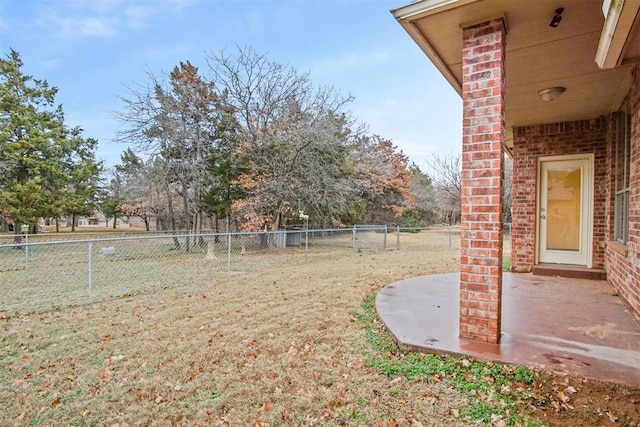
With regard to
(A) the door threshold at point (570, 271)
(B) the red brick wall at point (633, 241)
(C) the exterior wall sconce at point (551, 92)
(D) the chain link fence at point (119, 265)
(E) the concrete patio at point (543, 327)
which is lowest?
(D) the chain link fence at point (119, 265)

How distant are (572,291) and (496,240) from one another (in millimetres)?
2902

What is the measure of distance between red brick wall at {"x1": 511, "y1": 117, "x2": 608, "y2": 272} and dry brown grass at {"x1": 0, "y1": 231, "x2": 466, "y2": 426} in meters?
3.33

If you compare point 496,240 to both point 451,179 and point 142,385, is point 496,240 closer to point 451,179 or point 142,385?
point 142,385

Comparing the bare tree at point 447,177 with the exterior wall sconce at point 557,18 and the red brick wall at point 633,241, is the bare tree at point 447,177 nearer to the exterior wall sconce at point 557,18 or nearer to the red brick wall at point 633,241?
the red brick wall at point 633,241

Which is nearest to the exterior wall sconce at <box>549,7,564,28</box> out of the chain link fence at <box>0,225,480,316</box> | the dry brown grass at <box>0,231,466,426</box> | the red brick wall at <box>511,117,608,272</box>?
the dry brown grass at <box>0,231,466,426</box>

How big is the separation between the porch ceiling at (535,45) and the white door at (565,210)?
1.32 meters

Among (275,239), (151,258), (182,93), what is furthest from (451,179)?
(151,258)

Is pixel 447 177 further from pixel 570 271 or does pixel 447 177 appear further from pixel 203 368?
pixel 203 368

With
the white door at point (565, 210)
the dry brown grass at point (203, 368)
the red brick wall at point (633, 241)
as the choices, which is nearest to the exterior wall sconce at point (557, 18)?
the red brick wall at point (633, 241)

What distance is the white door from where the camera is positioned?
5.77 metres

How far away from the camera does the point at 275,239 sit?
Result: 493 inches

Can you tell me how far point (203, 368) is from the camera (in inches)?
113

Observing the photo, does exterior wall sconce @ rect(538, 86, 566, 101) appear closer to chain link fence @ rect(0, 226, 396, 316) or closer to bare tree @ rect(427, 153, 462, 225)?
chain link fence @ rect(0, 226, 396, 316)

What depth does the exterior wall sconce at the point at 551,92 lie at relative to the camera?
4.25 meters
